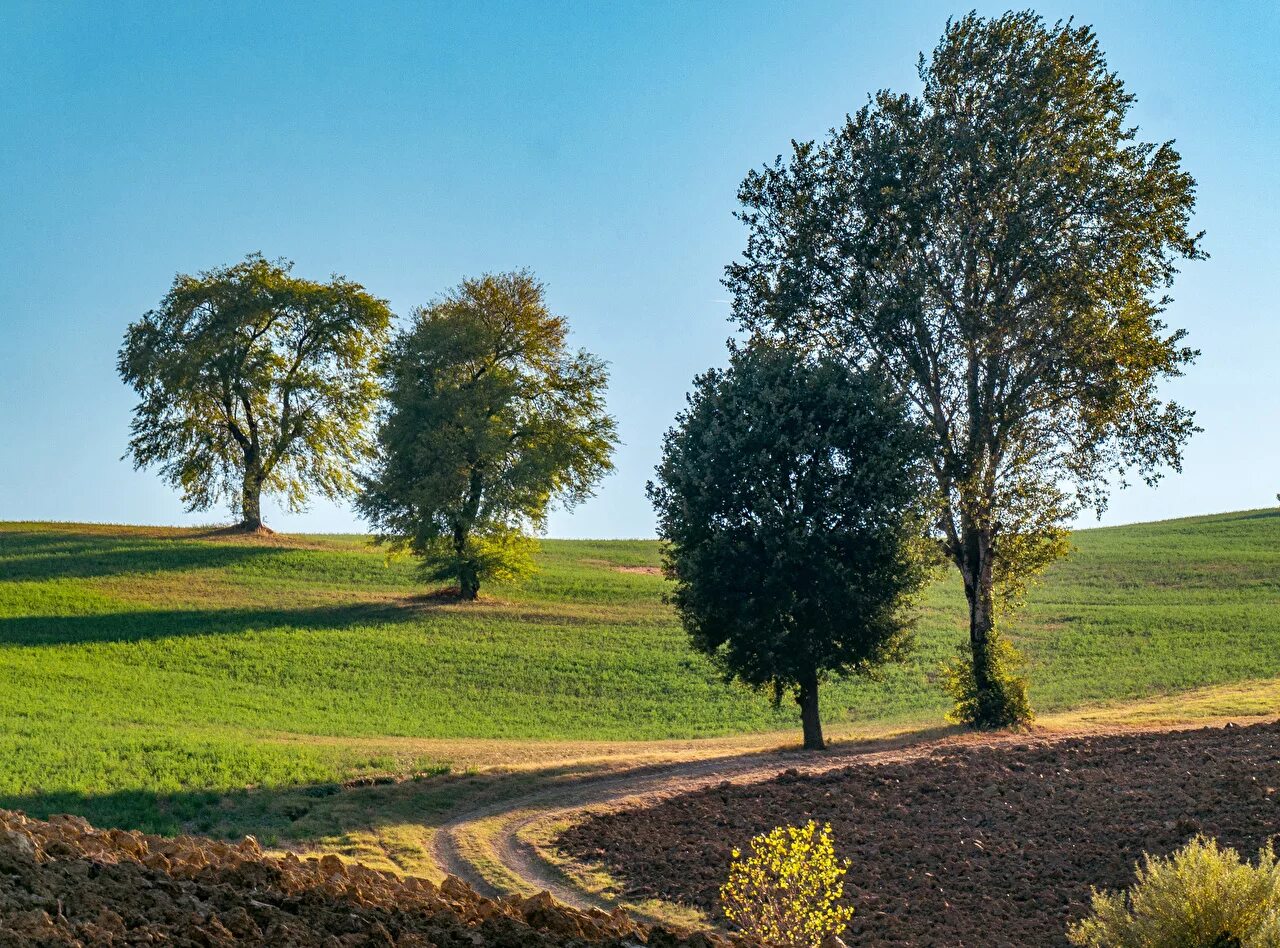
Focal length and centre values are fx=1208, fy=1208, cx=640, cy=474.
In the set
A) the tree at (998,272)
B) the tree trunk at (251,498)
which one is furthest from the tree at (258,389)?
the tree at (998,272)

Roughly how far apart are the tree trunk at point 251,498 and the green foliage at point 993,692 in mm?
44380

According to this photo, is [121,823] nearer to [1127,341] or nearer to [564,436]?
[1127,341]

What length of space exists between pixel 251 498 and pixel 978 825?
2151 inches

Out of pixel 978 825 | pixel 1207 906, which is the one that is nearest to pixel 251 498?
pixel 978 825

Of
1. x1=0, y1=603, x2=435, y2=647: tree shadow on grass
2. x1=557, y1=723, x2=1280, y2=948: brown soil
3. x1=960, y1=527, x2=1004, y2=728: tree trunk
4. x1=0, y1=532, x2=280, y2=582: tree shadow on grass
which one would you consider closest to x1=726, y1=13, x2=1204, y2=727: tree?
x1=960, y1=527, x2=1004, y2=728: tree trunk

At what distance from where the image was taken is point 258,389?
62688 mm

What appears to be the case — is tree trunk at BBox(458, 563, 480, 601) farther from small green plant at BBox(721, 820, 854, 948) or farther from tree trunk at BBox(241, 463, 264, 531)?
small green plant at BBox(721, 820, 854, 948)

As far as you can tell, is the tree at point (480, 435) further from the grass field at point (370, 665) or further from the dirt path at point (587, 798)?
the dirt path at point (587, 798)

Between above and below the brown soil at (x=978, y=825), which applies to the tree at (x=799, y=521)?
above

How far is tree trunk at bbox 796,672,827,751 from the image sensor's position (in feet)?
91.8

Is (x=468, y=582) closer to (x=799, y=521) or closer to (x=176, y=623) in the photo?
(x=176, y=623)

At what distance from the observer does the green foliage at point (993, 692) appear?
94.5 feet

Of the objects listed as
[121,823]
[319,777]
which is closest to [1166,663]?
[319,777]

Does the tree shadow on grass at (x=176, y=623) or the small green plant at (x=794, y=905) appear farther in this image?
the tree shadow on grass at (x=176, y=623)
